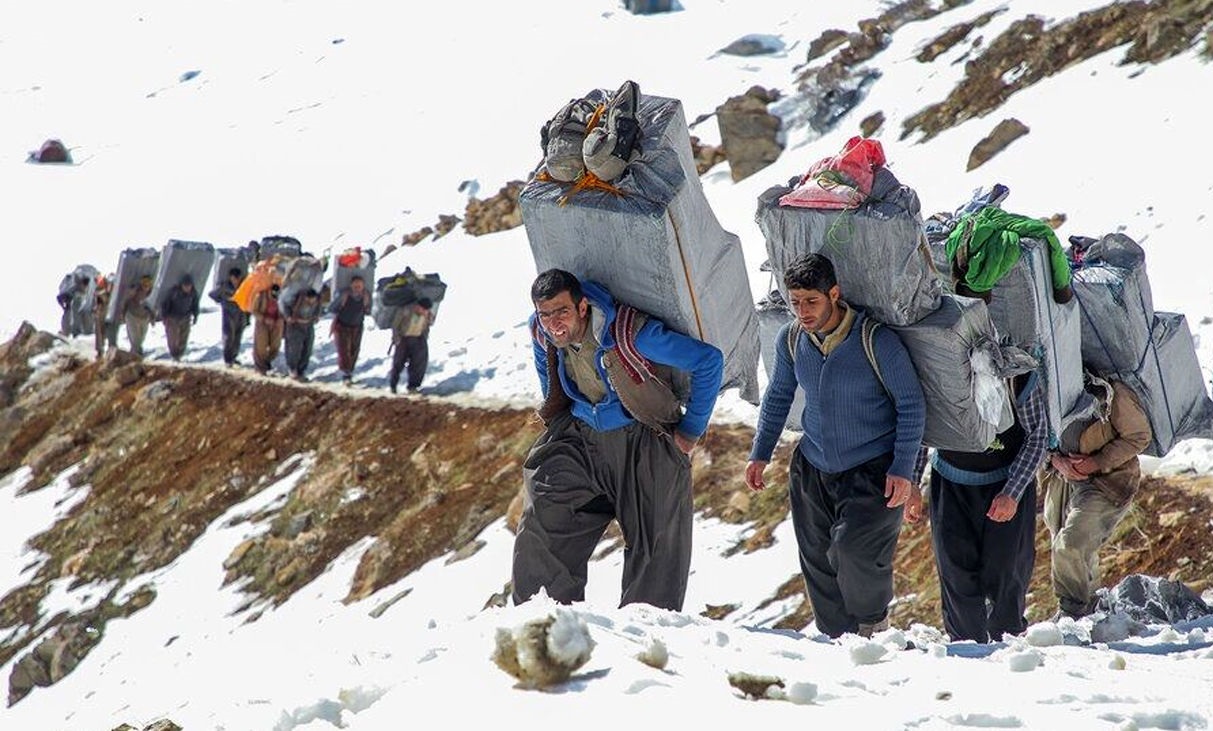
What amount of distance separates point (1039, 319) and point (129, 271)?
862 inches

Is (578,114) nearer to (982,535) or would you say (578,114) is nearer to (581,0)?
(982,535)

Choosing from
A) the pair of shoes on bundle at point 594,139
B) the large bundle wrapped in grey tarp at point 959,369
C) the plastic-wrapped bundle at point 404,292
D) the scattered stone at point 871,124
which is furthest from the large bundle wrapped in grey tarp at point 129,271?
the large bundle wrapped in grey tarp at point 959,369

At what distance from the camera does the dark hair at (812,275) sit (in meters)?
5.19

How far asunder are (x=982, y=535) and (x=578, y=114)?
2.27m

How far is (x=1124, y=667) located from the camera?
169 inches

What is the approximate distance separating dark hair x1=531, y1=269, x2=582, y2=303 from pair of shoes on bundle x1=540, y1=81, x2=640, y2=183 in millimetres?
466

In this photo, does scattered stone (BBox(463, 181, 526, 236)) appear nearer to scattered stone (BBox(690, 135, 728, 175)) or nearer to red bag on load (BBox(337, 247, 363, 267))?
scattered stone (BBox(690, 135, 728, 175))

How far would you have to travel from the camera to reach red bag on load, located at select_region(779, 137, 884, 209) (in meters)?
5.30

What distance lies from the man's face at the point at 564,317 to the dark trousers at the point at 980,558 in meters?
1.59

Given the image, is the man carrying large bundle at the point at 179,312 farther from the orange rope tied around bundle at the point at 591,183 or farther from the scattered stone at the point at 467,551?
the orange rope tied around bundle at the point at 591,183

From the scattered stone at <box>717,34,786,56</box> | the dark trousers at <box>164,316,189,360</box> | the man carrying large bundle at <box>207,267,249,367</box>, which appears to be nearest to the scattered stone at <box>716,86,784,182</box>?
the man carrying large bundle at <box>207,267,249,367</box>

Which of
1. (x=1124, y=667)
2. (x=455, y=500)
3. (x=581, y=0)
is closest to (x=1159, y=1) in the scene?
(x=455, y=500)

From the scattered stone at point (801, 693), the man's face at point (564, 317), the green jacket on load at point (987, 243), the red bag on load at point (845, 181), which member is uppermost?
the red bag on load at point (845, 181)

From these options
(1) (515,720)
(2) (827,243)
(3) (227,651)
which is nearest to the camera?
(1) (515,720)
